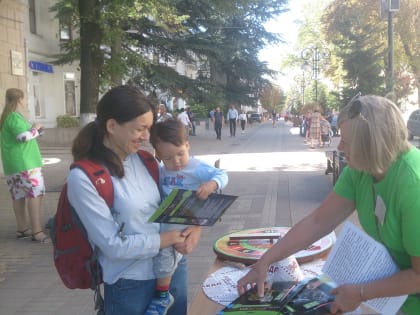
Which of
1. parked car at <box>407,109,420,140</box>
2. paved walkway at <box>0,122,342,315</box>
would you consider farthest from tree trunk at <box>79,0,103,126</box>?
parked car at <box>407,109,420,140</box>

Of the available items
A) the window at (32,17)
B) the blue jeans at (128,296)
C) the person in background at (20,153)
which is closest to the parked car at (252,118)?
the window at (32,17)

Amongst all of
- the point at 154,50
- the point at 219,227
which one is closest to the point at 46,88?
the point at 154,50

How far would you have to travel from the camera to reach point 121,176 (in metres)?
2.03

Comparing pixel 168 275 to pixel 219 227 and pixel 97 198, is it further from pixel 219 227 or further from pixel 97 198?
pixel 219 227

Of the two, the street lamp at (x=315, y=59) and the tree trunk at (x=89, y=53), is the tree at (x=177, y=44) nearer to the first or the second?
the tree trunk at (x=89, y=53)

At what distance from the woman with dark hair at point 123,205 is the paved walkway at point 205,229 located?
1.72m

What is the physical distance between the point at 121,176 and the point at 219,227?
16.4 ft

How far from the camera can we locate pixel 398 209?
1611 mm

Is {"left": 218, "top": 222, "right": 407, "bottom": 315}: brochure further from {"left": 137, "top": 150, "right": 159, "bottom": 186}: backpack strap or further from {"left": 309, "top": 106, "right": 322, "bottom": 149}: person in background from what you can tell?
{"left": 309, "top": 106, "right": 322, "bottom": 149}: person in background

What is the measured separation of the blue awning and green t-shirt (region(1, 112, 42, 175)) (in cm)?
1868

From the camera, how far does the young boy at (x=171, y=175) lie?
7.21 ft


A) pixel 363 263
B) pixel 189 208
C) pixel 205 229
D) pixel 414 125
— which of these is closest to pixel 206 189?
pixel 189 208

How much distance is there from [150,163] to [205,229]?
186 inches

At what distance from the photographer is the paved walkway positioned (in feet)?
14.7
